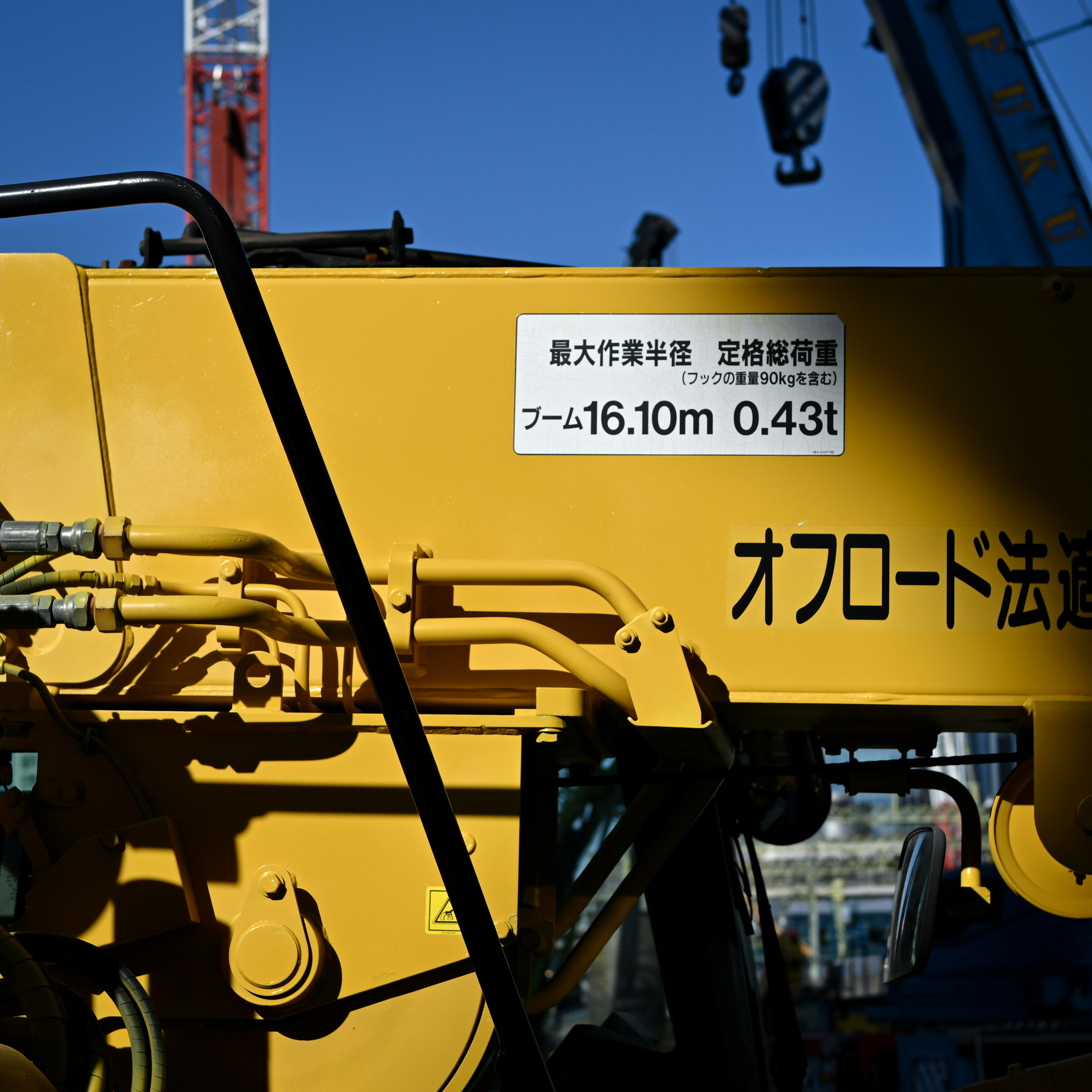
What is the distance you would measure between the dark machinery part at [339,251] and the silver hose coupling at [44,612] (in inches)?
35.7

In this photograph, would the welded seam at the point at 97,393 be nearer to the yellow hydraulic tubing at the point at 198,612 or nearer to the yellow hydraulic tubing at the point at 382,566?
the yellow hydraulic tubing at the point at 382,566

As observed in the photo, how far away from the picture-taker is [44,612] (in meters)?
1.68

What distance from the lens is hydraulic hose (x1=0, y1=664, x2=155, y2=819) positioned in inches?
73.0

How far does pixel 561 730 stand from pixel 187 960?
758mm

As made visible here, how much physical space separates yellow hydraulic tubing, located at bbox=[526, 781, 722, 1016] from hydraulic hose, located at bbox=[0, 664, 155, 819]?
2.55 ft

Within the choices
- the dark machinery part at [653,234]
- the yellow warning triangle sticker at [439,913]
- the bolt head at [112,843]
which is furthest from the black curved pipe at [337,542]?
the dark machinery part at [653,234]

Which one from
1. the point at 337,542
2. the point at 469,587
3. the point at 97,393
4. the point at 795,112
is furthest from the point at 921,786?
the point at 795,112

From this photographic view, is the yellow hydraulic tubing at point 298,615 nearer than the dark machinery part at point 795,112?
Yes

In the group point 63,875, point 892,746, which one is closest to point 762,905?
point 892,746

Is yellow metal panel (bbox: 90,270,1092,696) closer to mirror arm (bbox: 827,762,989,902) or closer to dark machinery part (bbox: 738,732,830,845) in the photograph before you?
mirror arm (bbox: 827,762,989,902)

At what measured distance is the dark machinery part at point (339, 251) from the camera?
91.4 inches

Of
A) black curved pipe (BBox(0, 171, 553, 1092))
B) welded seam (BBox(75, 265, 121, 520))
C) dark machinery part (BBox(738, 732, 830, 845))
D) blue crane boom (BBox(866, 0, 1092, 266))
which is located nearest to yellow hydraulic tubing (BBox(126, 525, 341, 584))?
welded seam (BBox(75, 265, 121, 520))

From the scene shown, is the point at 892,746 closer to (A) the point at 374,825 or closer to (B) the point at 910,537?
(B) the point at 910,537

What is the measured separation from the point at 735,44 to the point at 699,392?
42.9 feet
